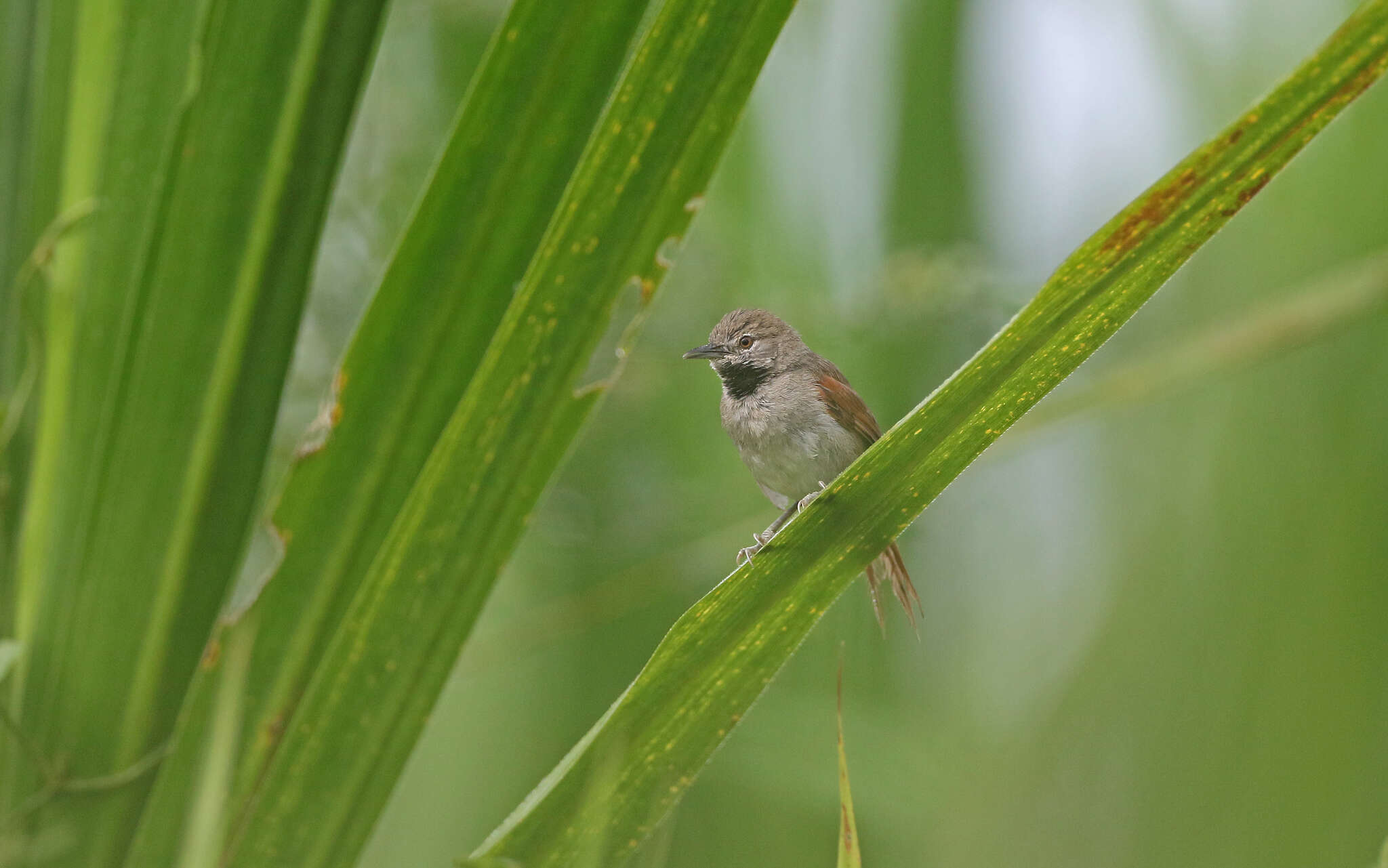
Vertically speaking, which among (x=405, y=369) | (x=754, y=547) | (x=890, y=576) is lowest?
(x=890, y=576)

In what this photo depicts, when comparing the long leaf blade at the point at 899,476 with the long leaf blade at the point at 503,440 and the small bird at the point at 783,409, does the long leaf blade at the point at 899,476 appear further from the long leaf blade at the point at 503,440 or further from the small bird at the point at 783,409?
the small bird at the point at 783,409

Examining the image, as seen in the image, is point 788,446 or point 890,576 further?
point 788,446

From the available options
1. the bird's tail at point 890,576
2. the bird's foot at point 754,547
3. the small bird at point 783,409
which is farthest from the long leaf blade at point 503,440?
the small bird at point 783,409

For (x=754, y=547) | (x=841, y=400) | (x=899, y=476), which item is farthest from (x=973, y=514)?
(x=899, y=476)

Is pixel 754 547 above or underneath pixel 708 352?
underneath

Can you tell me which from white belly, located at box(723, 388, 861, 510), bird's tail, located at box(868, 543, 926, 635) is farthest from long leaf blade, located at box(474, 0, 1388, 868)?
white belly, located at box(723, 388, 861, 510)

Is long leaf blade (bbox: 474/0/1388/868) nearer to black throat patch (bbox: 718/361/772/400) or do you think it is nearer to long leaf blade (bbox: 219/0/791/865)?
long leaf blade (bbox: 219/0/791/865)

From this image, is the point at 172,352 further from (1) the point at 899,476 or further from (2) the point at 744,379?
(2) the point at 744,379

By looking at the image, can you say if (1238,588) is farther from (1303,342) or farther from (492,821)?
(492,821)
